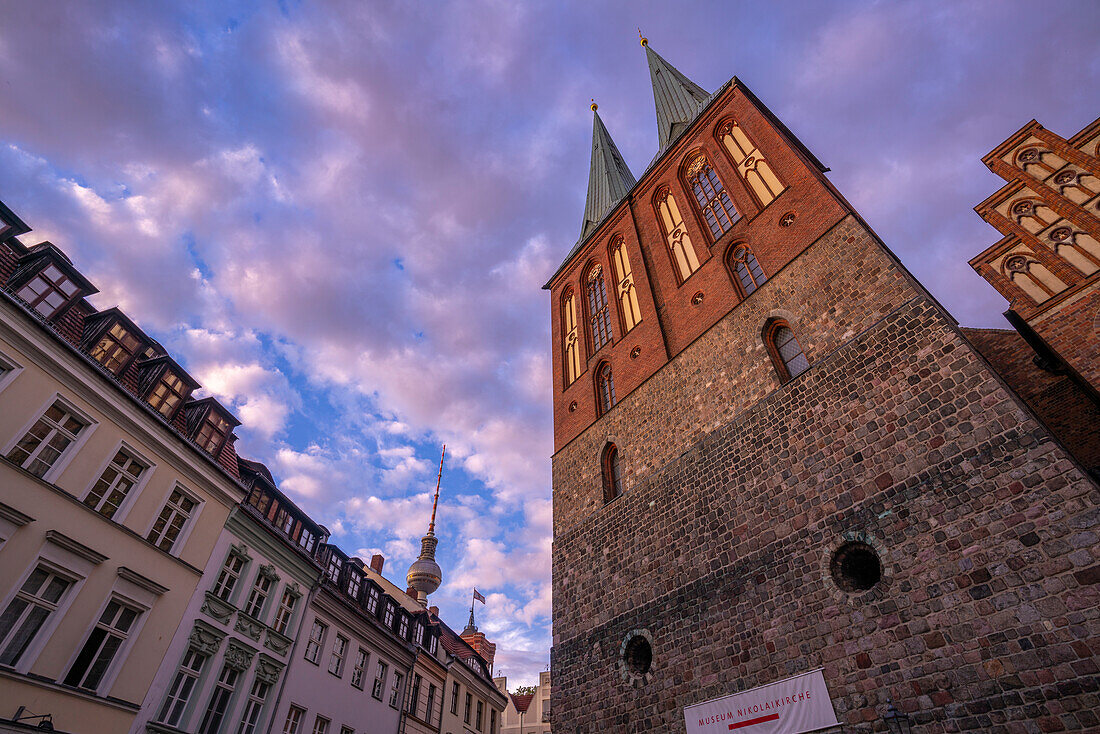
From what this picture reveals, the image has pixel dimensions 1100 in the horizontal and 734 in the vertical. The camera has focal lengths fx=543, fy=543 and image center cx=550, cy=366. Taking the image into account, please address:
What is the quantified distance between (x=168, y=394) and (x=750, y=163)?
1657 cm

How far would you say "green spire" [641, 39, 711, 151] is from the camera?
2020cm

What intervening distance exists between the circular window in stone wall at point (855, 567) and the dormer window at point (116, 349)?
48.8 feet

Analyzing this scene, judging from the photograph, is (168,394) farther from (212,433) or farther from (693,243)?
(693,243)

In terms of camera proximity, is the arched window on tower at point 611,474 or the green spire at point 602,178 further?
the green spire at point 602,178

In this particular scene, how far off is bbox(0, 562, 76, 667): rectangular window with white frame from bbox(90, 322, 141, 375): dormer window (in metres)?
4.30

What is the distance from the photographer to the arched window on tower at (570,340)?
18.6 m

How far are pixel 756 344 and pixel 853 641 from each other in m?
6.09

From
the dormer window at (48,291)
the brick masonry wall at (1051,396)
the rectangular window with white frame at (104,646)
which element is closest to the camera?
the rectangular window with white frame at (104,646)

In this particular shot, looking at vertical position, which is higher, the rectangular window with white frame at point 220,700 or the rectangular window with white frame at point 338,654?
the rectangular window with white frame at point 338,654

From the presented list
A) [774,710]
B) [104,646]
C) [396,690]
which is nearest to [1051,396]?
[774,710]

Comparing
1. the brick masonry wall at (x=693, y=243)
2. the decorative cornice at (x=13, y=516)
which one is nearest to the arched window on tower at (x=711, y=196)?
the brick masonry wall at (x=693, y=243)

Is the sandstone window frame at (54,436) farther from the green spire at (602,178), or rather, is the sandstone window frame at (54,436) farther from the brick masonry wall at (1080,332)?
the brick masonry wall at (1080,332)

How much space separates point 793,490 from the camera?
31.9 ft

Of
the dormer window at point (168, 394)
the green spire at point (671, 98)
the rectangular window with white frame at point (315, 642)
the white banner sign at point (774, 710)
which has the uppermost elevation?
the green spire at point (671, 98)
